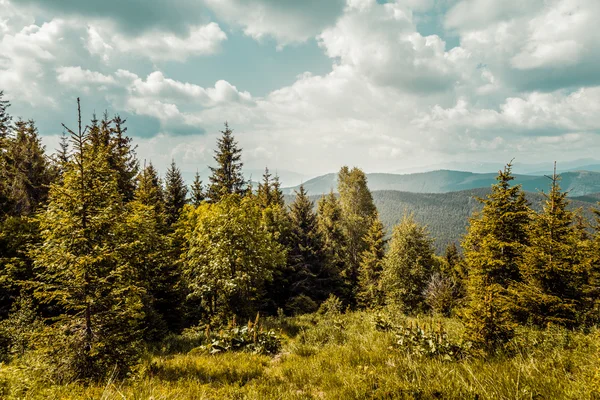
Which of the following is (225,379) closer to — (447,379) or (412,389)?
(412,389)

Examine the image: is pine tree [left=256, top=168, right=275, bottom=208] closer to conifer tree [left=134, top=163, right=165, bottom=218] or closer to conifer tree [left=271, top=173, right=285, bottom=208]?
conifer tree [left=271, top=173, right=285, bottom=208]

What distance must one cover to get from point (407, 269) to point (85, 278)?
25.6 m

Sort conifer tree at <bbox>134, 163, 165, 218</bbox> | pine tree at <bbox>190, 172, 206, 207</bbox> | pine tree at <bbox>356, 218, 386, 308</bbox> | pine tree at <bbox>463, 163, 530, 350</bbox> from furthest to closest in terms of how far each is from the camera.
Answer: pine tree at <bbox>190, 172, 206, 207</bbox>, pine tree at <bbox>356, 218, 386, 308</bbox>, conifer tree at <bbox>134, 163, 165, 218</bbox>, pine tree at <bbox>463, 163, 530, 350</bbox>

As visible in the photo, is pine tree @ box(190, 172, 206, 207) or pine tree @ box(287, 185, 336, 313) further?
pine tree @ box(190, 172, 206, 207)

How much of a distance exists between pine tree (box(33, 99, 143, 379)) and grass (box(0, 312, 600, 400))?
0.74 meters

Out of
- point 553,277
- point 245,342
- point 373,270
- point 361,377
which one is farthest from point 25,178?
point 553,277

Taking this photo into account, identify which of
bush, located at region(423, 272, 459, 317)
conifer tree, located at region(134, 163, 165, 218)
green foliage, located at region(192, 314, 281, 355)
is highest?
conifer tree, located at region(134, 163, 165, 218)

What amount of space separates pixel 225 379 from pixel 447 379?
4484 millimetres

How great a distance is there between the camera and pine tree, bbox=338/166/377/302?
3650 cm

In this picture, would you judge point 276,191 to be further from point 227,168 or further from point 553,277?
point 553,277

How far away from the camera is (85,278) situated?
6.99 metres

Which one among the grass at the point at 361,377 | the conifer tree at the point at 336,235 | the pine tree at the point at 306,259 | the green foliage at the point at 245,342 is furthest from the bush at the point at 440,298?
the green foliage at the point at 245,342

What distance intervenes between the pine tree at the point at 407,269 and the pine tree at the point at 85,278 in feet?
76.7

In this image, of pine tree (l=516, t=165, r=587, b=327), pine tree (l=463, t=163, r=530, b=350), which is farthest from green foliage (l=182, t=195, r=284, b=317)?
pine tree (l=516, t=165, r=587, b=327)
